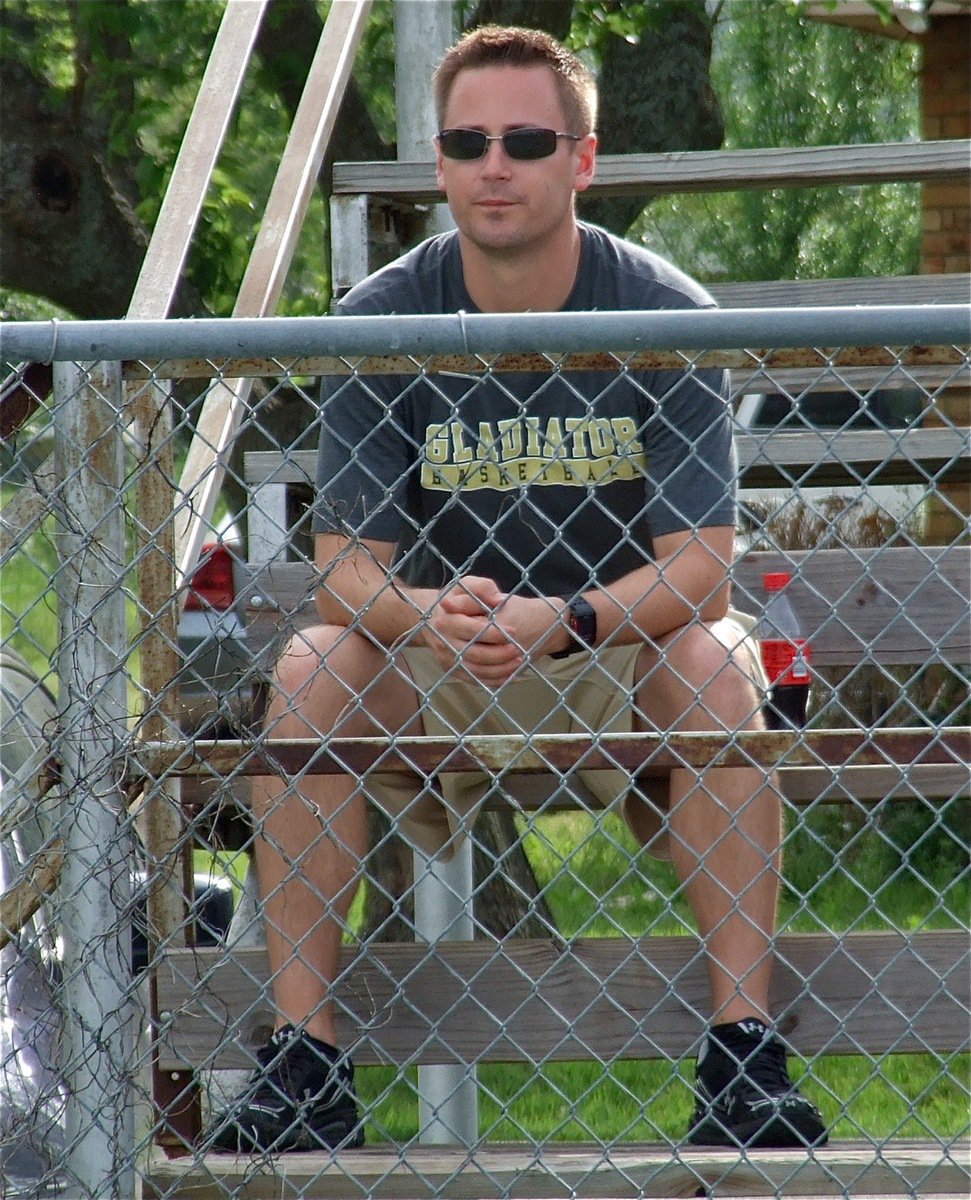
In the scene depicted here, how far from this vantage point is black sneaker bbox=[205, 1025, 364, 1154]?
2311 mm

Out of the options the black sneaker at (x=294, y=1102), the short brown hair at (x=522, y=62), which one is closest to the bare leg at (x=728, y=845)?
the black sneaker at (x=294, y=1102)

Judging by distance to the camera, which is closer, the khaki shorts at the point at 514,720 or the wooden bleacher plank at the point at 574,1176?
the wooden bleacher plank at the point at 574,1176

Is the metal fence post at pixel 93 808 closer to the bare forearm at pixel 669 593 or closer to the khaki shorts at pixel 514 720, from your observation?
the khaki shorts at pixel 514 720

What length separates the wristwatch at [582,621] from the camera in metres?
2.48

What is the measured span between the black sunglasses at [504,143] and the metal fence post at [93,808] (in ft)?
2.91

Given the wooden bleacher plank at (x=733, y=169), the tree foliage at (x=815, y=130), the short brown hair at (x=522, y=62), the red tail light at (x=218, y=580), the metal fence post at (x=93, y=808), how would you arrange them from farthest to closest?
1. the tree foliage at (x=815, y=130)
2. the red tail light at (x=218, y=580)
3. the wooden bleacher plank at (x=733, y=169)
4. the short brown hair at (x=522, y=62)
5. the metal fence post at (x=93, y=808)

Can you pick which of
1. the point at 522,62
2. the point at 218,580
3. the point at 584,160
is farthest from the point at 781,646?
the point at 218,580

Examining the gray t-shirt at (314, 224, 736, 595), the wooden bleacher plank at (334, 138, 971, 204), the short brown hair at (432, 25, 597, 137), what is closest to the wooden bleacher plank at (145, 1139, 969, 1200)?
the gray t-shirt at (314, 224, 736, 595)

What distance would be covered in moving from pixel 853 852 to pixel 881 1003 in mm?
4376

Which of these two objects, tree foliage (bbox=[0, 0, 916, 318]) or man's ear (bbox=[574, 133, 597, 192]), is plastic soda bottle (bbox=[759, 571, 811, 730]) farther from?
tree foliage (bbox=[0, 0, 916, 318])

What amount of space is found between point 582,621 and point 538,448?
0.39 m

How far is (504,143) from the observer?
273 cm

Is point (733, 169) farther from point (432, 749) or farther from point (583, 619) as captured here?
point (432, 749)

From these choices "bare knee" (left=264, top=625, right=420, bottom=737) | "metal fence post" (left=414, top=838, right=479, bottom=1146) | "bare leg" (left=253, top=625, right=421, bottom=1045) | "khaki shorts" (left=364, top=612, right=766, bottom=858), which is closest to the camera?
"bare leg" (left=253, top=625, right=421, bottom=1045)
